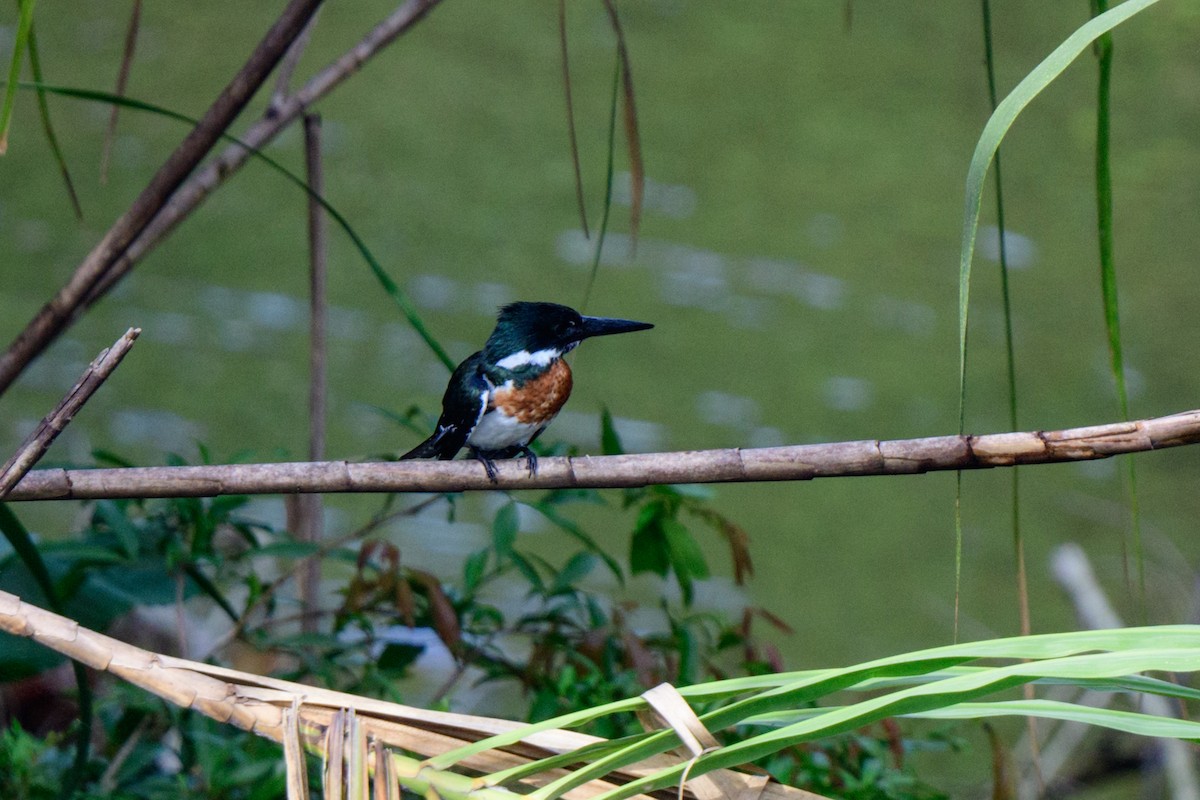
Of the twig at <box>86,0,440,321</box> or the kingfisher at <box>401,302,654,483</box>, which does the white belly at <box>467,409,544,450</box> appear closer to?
the kingfisher at <box>401,302,654,483</box>

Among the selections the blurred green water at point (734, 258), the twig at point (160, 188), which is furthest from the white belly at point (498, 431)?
the blurred green water at point (734, 258)

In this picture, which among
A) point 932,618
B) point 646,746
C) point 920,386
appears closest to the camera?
point 646,746

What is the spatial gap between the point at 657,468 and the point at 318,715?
16.3 inches

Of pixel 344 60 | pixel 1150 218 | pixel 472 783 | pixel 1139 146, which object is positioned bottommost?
pixel 472 783

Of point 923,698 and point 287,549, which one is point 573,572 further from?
point 923,698

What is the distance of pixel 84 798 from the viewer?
5.93ft

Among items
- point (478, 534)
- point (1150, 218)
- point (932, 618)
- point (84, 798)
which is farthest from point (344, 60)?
point (1150, 218)

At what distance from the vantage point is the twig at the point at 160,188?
4.92 ft

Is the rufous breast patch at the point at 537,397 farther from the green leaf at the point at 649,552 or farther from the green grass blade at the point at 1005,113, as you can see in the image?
the green grass blade at the point at 1005,113

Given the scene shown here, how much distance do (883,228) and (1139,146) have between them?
1.41 meters

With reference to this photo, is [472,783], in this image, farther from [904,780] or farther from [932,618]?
[932,618]

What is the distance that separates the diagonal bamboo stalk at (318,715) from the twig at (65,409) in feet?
0.53

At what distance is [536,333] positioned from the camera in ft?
7.79

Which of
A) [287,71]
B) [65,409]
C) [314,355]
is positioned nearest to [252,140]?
[287,71]
